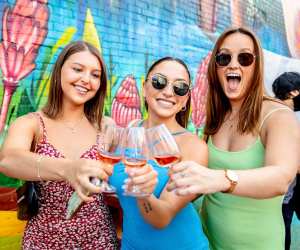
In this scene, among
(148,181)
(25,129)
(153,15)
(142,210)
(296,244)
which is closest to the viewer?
(148,181)

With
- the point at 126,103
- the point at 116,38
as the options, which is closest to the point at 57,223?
the point at 126,103

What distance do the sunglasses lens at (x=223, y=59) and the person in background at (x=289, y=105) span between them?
2.14 metres

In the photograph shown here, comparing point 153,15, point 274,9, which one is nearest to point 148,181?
point 153,15

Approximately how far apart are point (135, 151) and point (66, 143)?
30.1 inches

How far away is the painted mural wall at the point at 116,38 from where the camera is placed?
11.0 ft

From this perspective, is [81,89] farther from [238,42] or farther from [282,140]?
[282,140]

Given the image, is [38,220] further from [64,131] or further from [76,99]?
[76,99]

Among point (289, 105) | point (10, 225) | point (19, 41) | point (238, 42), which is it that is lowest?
point (10, 225)

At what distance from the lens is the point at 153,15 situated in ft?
16.9

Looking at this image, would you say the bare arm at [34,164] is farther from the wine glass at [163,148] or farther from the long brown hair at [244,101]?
the long brown hair at [244,101]

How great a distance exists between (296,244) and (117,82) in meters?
3.40

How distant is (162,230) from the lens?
75.8 inches

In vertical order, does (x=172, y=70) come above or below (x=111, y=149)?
above

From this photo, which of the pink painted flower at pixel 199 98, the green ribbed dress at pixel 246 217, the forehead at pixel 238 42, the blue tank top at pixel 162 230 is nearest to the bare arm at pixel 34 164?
the blue tank top at pixel 162 230
